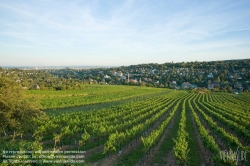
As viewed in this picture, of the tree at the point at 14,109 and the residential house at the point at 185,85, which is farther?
the residential house at the point at 185,85

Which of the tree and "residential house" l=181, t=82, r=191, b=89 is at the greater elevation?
the tree

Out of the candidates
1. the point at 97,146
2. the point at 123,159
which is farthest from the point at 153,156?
the point at 97,146

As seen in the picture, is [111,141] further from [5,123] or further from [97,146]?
[5,123]

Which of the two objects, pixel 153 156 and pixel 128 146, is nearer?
pixel 153 156

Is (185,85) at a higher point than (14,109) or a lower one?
lower

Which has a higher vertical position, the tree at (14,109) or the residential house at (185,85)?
the tree at (14,109)

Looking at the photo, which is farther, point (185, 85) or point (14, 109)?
point (185, 85)

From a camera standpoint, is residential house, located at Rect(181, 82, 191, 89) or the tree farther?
residential house, located at Rect(181, 82, 191, 89)

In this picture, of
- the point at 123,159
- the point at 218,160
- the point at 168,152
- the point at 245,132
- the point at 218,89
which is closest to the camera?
the point at 218,160
